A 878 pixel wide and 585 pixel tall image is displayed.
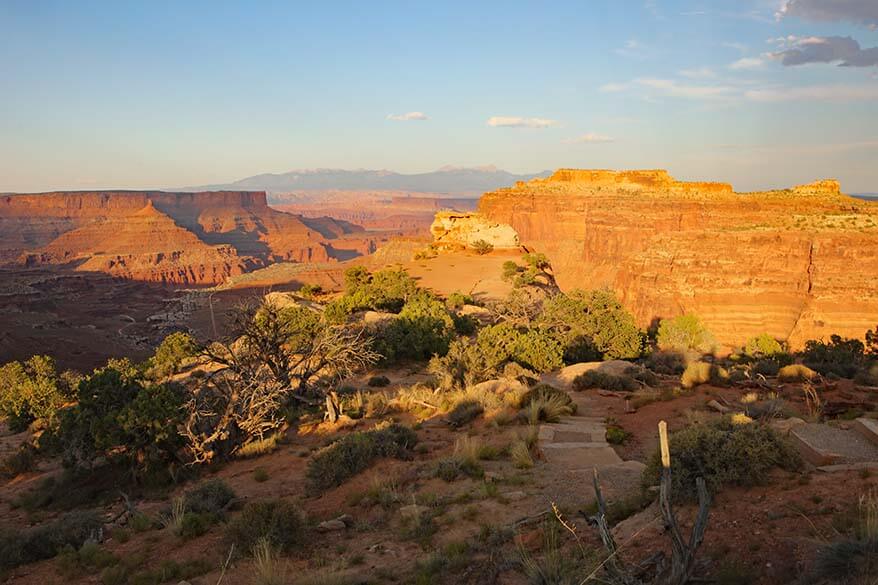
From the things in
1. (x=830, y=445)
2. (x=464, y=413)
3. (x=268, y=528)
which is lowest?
(x=464, y=413)

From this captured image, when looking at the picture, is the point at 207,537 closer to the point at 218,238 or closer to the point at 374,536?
the point at 374,536

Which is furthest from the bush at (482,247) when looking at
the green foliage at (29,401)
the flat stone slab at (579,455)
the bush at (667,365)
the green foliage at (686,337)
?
the flat stone slab at (579,455)

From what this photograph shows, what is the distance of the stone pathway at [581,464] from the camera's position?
7281 millimetres

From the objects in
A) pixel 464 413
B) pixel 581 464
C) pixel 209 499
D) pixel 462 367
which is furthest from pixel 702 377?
pixel 209 499

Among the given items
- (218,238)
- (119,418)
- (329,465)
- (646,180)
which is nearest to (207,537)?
(329,465)

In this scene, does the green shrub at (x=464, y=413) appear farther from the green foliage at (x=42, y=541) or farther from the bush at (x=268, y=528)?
the green foliage at (x=42, y=541)

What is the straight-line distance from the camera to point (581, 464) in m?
8.70

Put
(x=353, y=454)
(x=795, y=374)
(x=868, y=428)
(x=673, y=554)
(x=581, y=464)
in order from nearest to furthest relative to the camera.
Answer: (x=673, y=554) < (x=868, y=428) < (x=581, y=464) < (x=353, y=454) < (x=795, y=374)

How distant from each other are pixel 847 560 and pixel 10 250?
14241 cm

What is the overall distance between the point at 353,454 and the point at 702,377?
387 inches

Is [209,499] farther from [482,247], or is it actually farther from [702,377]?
[482,247]

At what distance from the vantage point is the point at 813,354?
62.2ft

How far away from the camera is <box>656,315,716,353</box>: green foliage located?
1133 inches

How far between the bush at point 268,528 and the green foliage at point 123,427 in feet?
18.1
